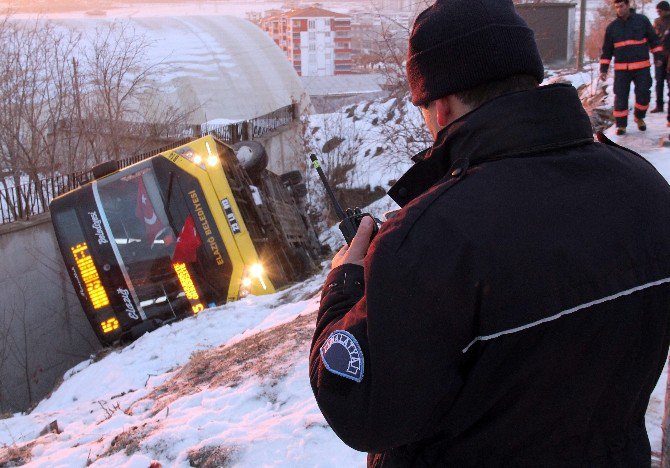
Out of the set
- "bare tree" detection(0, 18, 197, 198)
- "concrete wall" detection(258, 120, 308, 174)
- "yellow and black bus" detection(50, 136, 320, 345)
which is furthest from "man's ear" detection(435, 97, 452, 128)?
"concrete wall" detection(258, 120, 308, 174)

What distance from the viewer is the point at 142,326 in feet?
28.7

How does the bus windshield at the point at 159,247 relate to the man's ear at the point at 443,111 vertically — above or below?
below

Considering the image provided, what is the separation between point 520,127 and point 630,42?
9.07 meters

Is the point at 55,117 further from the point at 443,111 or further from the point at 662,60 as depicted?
the point at 443,111

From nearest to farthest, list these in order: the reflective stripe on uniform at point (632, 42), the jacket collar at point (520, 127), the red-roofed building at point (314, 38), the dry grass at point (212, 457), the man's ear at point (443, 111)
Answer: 1. the jacket collar at point (520, 127)
2. the man's ear at point (443, 111)
3. the dry grass at point (212, 457)
4. the reflective stripe on uniform at point (632, 42)
5. the red-roofed building at point (314, 38)

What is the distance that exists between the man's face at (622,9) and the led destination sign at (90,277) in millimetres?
8153

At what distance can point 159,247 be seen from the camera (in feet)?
28.1

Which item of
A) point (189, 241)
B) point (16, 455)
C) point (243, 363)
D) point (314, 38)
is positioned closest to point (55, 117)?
point (189, 241)

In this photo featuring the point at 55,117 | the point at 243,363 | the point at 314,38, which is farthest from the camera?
the point at 314,38

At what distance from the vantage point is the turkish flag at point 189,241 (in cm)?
848

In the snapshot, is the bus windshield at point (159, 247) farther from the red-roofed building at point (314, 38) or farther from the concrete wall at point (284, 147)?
the red-roofed building at point (314, 38)

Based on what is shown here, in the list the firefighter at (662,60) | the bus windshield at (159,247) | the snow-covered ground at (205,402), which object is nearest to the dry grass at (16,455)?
the snow-covered ground at (205,402)

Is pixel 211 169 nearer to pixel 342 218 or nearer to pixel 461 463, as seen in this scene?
pixel 342 218

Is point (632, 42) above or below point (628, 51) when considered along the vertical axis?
above
